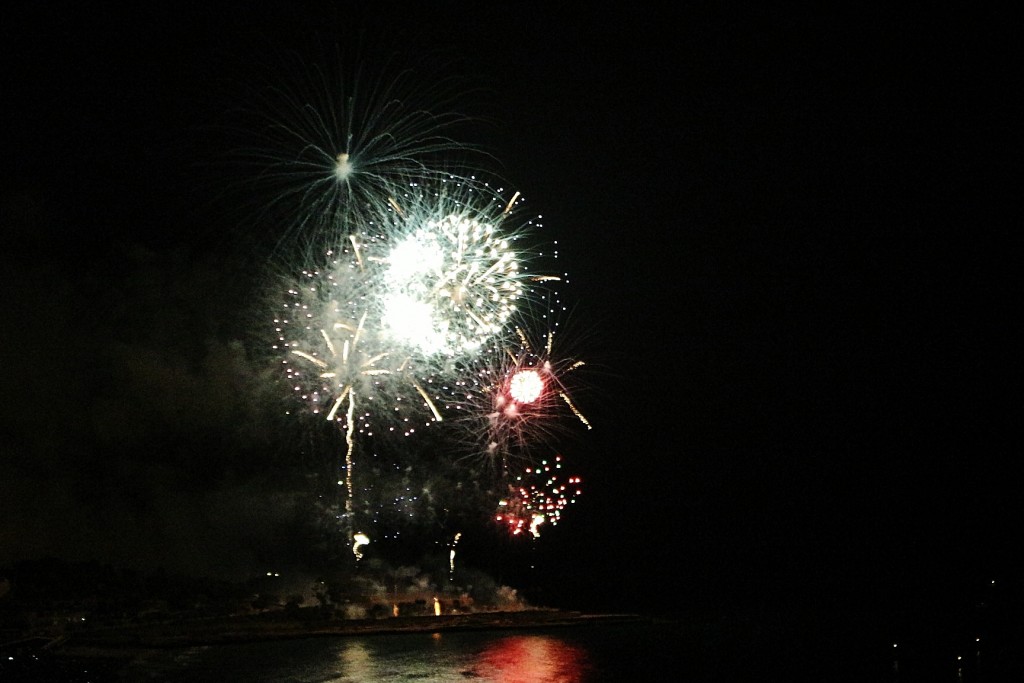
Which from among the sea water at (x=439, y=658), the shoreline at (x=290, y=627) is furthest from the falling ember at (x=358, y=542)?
the sea water at (x=439, y=658)

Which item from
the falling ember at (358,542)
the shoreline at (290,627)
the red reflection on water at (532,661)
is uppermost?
the falling ember at (358,542)

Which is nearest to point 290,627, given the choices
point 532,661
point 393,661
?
point 393,661

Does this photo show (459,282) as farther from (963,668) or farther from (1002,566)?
(1002,566)

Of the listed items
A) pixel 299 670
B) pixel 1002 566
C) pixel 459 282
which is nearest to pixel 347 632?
pixel 299 670

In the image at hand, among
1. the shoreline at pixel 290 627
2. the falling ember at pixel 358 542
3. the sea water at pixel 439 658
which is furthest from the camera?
the falling ember at pixel 358 542

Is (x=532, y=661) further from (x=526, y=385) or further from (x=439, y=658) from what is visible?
(x=526, y=385)

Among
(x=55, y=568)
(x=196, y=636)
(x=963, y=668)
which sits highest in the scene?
(x=55, y=568)

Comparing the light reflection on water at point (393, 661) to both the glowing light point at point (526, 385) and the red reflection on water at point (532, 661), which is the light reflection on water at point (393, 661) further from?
the glowing light point at point (526, 385)

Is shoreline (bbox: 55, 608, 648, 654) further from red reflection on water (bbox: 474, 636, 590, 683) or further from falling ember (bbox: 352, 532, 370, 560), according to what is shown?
falling ember (bbox: 352, 532, 370, 560)
